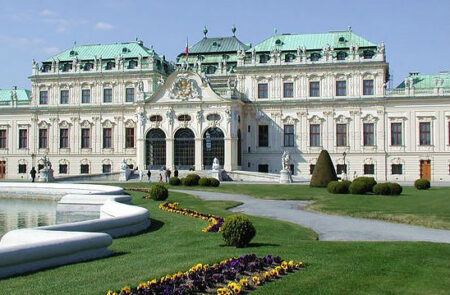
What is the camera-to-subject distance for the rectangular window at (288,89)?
205 ft

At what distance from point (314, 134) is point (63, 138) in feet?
99.2

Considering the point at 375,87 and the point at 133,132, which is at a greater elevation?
the point at 375,87

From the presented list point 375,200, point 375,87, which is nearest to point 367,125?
point 375,87

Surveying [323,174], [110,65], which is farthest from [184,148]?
[323,174]

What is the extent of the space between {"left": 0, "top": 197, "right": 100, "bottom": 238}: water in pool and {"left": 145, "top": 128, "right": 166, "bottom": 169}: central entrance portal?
3291 centimetres

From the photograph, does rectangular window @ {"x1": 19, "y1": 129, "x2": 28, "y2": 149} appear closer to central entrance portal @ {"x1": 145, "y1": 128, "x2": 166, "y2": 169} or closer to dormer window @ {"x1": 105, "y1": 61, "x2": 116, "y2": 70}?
dormer window @ {"x1": 105, "y1": 61, "x2": 116, "y2": 70}

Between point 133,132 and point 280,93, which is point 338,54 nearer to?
point 280,93

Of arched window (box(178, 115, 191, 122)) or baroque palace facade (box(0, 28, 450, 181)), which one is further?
arched window (box(178, 115, 191, 122))

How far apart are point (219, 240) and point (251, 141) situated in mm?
48241

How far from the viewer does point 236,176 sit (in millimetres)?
56844

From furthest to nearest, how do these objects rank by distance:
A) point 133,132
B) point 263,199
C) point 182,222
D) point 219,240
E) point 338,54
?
point 133,132, point 338,54, point 263,199, point 182,222, point 219,240

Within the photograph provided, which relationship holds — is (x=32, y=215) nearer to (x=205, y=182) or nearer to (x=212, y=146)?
(x=205, y=182)

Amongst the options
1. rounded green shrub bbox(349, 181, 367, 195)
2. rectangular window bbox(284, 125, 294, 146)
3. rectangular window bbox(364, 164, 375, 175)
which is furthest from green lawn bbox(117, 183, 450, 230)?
rectangular window bbox(284, 125, 294, 146)

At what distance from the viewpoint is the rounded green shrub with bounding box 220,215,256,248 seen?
13.6 metres
